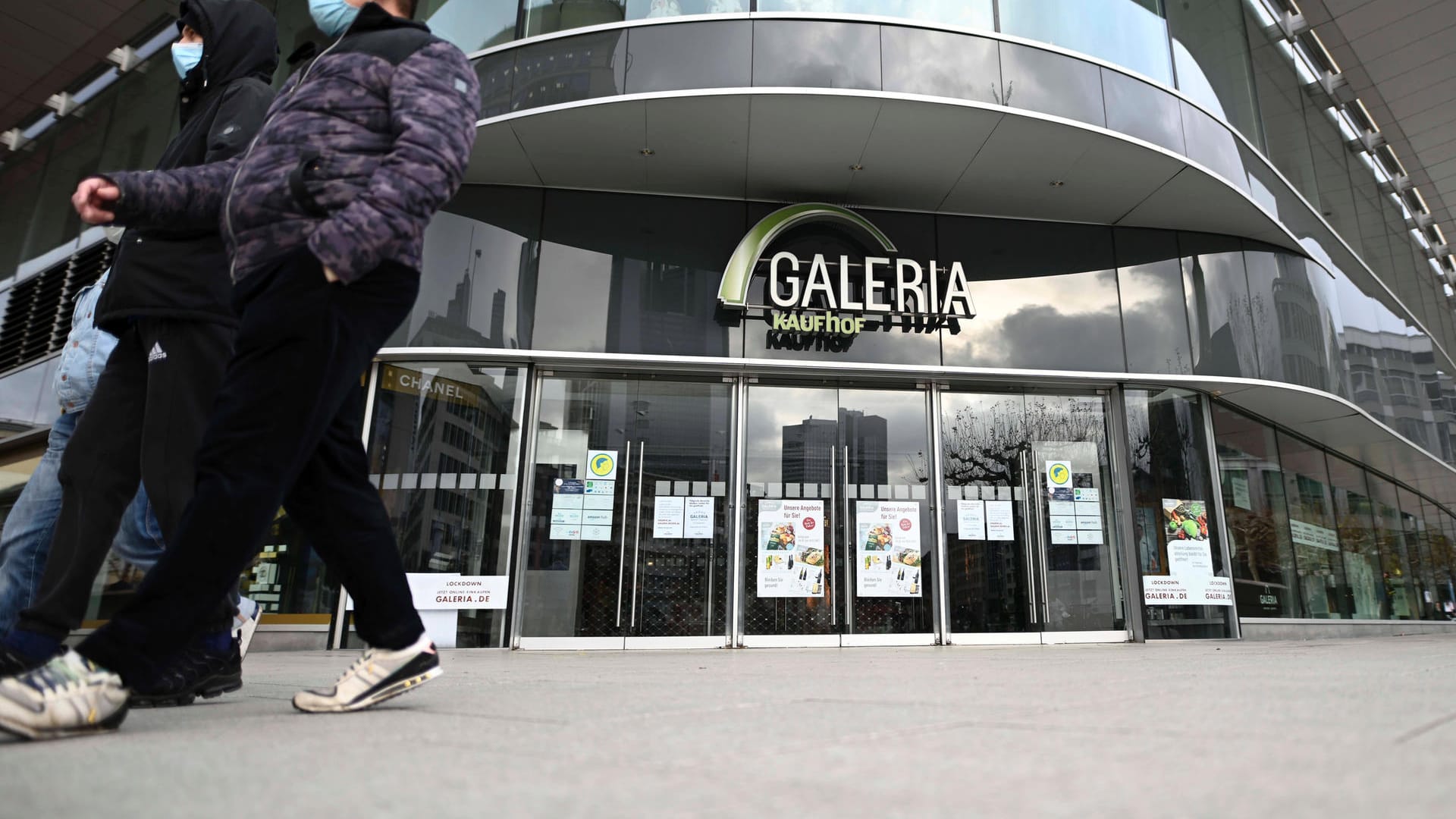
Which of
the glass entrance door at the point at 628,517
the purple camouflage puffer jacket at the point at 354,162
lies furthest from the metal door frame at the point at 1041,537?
the purple camouflage puffer jacket at the point at 354,162

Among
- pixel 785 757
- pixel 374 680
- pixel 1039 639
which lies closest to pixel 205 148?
pixel 374 680

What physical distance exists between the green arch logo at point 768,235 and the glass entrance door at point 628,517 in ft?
3.15

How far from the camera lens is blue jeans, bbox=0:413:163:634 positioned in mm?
2588

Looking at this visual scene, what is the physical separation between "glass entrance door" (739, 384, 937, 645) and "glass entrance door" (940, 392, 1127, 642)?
34cm

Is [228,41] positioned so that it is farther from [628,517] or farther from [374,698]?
[628,517]

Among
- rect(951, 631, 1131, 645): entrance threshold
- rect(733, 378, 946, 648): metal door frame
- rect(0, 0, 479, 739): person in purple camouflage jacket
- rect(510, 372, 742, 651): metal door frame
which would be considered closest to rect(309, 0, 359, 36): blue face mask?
rect(0, 0, 479, 739): person in purple camouflage jacket

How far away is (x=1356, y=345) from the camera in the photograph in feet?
36.5

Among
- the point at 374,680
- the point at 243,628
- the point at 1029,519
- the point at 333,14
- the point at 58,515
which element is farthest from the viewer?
the point at 1029,519

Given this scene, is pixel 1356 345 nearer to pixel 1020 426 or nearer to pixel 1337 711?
pixel 1020 426

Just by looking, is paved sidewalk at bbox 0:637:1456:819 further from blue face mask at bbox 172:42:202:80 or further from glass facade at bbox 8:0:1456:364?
glass facade at bbox 8:0:1456:364

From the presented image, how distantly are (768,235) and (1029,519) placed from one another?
3862 mm

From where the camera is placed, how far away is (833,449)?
27.1 ft

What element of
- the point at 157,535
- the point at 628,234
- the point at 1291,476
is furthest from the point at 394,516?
the point at 1291,476

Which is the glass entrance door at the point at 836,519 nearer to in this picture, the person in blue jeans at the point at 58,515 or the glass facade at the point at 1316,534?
the glass facade at the point at 1316,534
